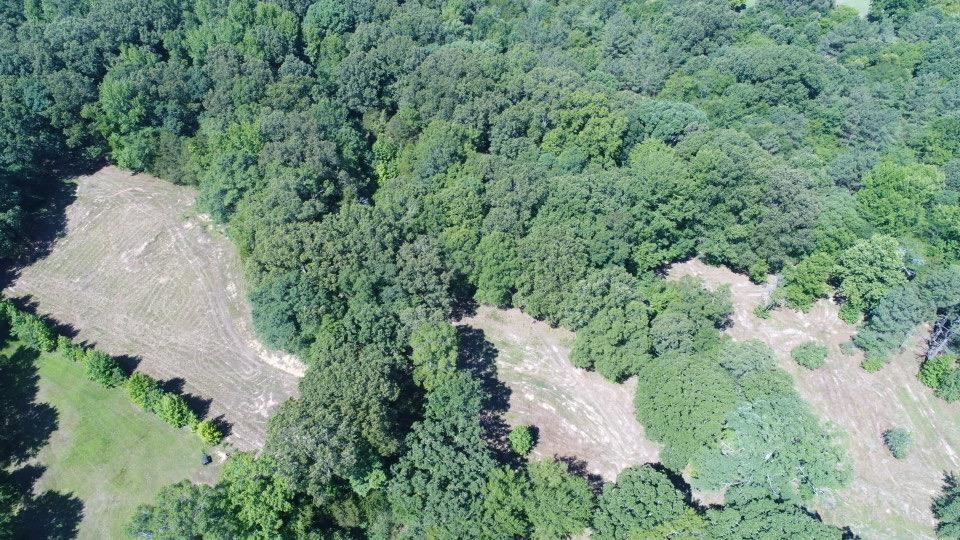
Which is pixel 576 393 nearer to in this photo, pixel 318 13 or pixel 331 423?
pixel 331 423

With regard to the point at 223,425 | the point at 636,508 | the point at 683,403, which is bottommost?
the point at 223,425

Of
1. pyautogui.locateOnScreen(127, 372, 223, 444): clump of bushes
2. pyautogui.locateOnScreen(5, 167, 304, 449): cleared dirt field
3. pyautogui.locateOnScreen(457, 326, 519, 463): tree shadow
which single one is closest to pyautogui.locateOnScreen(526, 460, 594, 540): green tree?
pyautogui.locateOnScreen(457, 326, 519, 463): tree shadow

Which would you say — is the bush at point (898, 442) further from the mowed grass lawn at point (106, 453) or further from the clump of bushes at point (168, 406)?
the mowed grass lawn at point (106, 453)

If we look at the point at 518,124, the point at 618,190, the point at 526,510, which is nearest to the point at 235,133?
the point at 518,124

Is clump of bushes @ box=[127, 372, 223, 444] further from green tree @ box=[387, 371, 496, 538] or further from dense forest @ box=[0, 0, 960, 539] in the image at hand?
green tree @ box=[387, 371, 496, 538]

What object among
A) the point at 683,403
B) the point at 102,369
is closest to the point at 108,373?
the point at 102,369

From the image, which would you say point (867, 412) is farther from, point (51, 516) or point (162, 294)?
point (51, 516)
